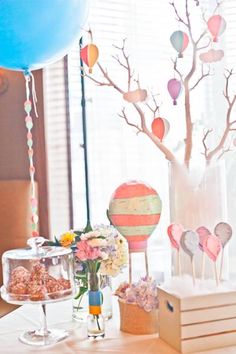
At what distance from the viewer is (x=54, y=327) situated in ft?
4.93

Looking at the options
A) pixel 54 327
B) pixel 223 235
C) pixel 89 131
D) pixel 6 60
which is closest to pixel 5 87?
pixel 89 131

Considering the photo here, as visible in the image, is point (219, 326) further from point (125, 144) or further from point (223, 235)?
point (125, 144)

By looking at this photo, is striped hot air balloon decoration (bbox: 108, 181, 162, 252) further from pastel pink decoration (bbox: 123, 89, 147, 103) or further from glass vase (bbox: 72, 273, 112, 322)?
pastel pink decoration (bbox: 123, 89, 147, 103)

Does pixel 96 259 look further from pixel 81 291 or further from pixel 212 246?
pixel 212 246

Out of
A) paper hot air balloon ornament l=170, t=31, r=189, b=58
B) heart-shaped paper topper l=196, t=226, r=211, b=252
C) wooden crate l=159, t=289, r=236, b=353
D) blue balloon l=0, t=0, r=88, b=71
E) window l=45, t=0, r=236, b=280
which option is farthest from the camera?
window l=45, t=0, r=236, b=280

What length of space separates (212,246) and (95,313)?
36 cm

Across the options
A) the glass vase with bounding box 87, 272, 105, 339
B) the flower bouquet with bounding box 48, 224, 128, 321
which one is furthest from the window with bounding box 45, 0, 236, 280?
the glass vase with bounding box 87, 272, 105, 339

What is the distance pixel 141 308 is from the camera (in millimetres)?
1378

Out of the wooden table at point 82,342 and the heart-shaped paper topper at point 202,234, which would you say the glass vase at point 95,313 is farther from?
the heart-shaped paper topper at point 202,234

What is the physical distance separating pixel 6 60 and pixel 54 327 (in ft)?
2.71

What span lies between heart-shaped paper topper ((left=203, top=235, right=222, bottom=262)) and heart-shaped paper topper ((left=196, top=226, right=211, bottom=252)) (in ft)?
0.04

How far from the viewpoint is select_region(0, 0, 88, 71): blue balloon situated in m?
1.46

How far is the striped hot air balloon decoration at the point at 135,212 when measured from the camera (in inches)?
56.3

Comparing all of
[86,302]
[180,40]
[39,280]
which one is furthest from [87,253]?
[180,40]
